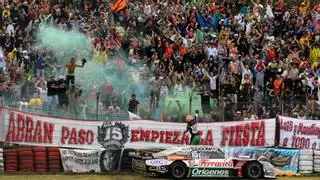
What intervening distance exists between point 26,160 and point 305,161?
9114 mm

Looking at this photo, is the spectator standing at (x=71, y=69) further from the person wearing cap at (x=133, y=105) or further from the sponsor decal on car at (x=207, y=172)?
the sponsor decal on car at (x=207, y=172)

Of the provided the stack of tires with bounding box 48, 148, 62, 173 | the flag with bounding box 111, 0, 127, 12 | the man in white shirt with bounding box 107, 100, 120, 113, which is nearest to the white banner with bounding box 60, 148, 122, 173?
the stack of tires with bounding box 48, 148, 62, 173

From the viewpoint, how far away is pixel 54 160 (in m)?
20.0

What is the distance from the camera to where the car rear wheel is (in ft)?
62.8

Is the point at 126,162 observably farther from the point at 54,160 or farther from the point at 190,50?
the point at 190,50

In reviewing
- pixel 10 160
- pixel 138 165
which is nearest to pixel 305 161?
pixel 138 165

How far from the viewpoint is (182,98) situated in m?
21.2

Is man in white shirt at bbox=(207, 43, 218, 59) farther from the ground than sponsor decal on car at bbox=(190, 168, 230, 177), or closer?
farther from the ground

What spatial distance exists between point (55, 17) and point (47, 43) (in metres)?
1.43

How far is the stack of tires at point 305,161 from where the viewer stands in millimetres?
21578

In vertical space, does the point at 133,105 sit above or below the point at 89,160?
above

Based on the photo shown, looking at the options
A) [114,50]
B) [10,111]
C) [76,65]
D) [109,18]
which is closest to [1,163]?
[10,111]

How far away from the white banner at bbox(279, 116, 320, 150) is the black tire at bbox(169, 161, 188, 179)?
4372mm

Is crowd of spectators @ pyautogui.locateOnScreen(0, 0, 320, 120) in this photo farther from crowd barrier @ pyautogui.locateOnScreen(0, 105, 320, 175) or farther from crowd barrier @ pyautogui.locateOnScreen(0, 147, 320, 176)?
crowd barrier @ pyautogui.locateOnScreen(0, 147, 320, 176)
